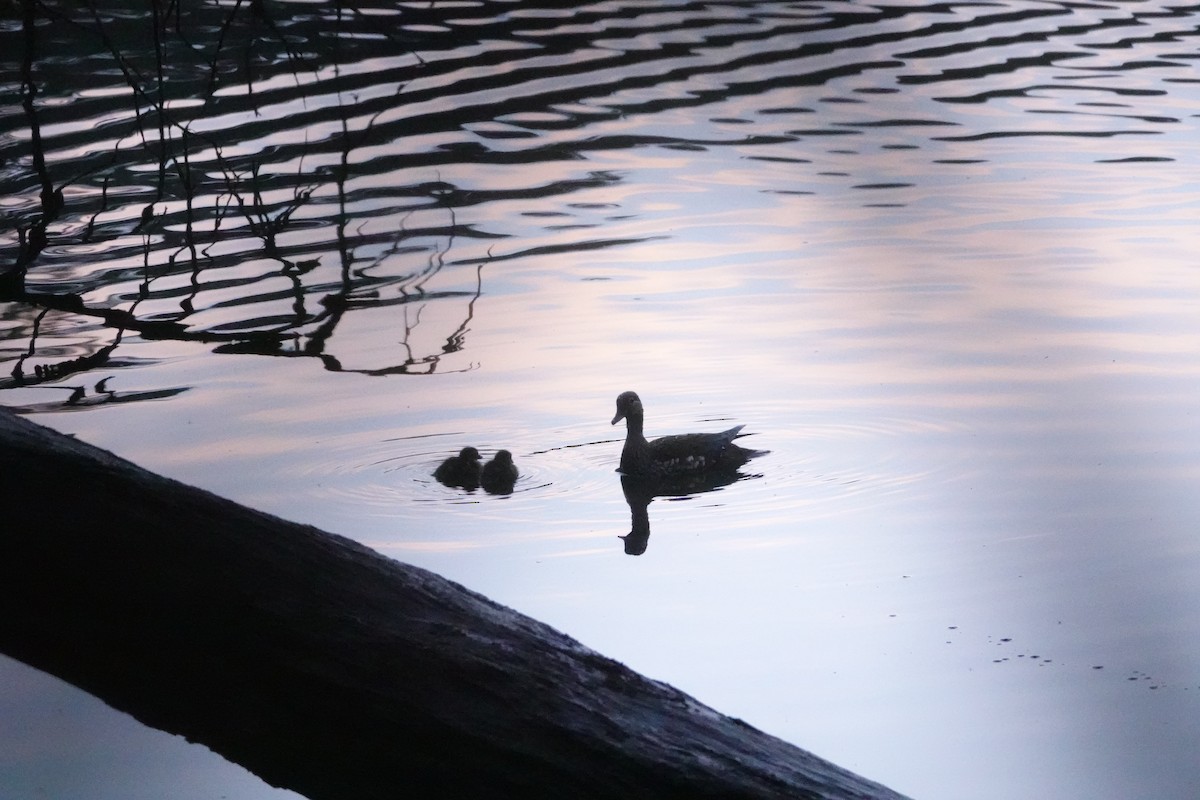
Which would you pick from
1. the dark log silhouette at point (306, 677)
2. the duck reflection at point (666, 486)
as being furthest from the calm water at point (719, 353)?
the dark log silhouette at point (306, 677)

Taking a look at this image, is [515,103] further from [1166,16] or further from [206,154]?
[1166,16]

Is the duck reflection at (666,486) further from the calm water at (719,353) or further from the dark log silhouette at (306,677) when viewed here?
the dark log silhouette at (306,677)

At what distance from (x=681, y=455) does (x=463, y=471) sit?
912 millimetres

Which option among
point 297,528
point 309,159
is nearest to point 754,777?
point 297,528

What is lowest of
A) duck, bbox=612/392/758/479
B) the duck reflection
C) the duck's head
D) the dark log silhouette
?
the duck reflection

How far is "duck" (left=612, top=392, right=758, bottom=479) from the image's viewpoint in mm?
6676

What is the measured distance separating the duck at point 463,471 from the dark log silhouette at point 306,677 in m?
3.92

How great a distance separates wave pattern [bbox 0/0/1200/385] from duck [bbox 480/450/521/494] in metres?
1.39

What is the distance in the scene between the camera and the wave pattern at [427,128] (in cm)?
902

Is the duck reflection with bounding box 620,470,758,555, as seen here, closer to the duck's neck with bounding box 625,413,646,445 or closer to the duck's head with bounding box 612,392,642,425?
the duck's neck with bounding box 625,413,646,445

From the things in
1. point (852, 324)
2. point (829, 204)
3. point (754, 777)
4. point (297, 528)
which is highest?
point (829, 204)

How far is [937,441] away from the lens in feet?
22.7

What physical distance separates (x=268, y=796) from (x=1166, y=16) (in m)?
19.7

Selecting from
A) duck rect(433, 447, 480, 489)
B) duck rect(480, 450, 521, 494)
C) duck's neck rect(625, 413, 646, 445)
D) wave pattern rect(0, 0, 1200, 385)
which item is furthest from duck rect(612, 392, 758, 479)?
wave pattern rect(0, 0, 1200, 385)
